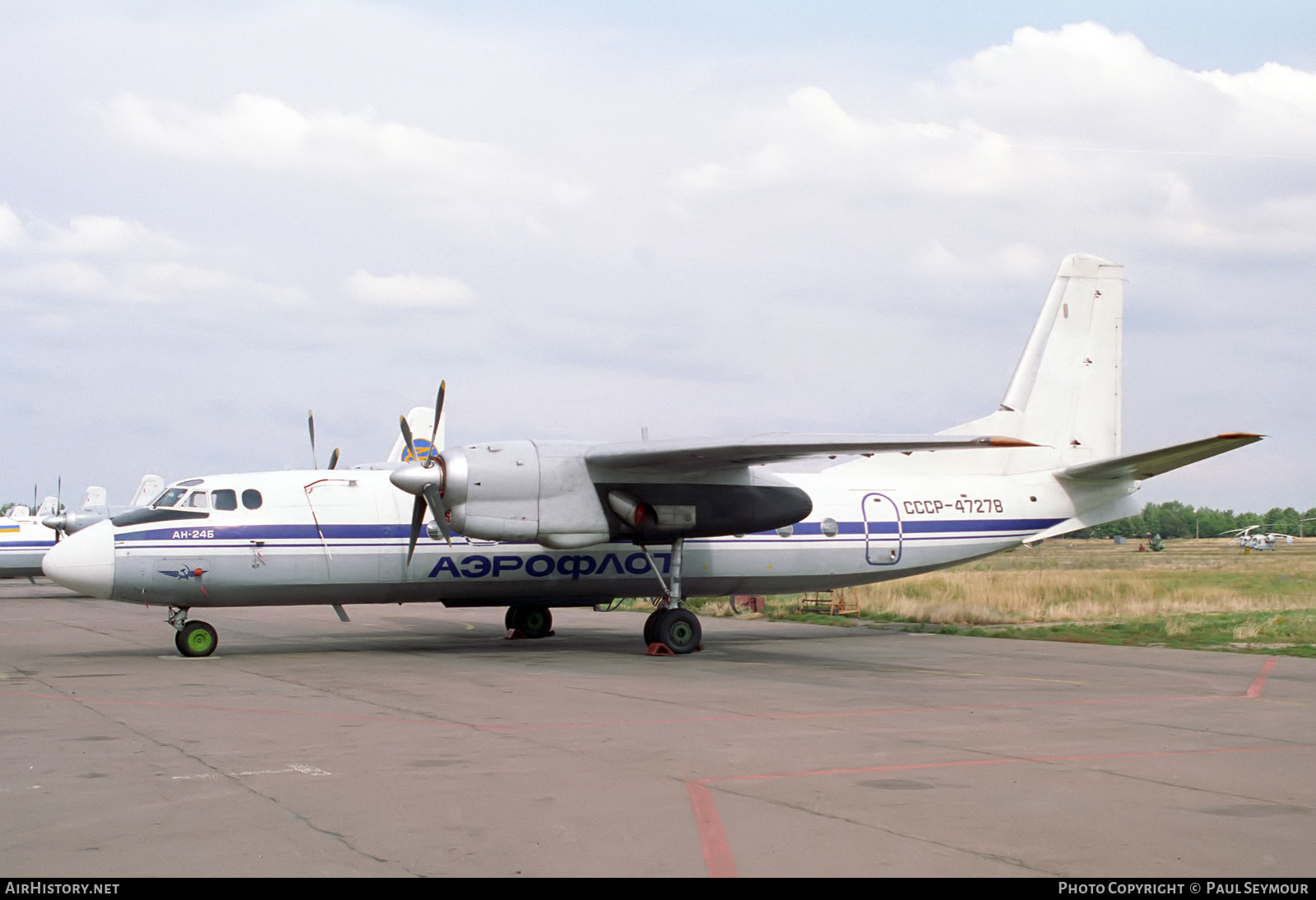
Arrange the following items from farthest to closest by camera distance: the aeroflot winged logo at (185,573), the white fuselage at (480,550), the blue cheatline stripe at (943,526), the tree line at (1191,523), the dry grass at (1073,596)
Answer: the tree line at (1191,523)
the dry grass at (1073,596)
the blue cheatline stripe at (943,526)
the white fuselage at (480,550)
the aeroflot winged logo at (185,573)

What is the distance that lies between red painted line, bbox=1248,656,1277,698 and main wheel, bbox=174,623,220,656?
599 inches

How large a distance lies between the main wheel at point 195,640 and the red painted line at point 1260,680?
1521 cm

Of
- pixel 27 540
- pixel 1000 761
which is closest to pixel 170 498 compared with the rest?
pixel 1000 761

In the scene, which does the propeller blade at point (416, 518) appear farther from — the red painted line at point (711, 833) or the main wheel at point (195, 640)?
the red painted line at point (711, 833)

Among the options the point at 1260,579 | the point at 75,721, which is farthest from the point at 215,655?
the point at 1260,579

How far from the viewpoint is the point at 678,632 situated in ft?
65.2

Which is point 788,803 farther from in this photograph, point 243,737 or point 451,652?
point 451,652

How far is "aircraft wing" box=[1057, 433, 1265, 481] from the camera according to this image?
19.5 m

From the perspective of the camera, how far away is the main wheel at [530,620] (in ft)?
77.3

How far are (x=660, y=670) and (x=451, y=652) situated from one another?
493 centimetres

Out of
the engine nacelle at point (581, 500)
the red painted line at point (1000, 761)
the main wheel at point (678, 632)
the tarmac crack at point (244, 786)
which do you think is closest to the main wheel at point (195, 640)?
the engine nacelle at point (581, 500)

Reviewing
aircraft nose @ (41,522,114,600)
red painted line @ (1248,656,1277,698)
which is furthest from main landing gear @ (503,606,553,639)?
red painted line @ (1248,656,1277,698)

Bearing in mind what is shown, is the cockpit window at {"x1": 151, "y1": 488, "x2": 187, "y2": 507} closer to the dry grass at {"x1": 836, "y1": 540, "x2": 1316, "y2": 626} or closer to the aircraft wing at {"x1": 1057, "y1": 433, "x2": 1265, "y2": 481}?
the aircraft wing at {"x1": 1057, "y1": 433, "x2": 1265, "y2": 481}

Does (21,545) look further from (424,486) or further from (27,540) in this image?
(424,486)
